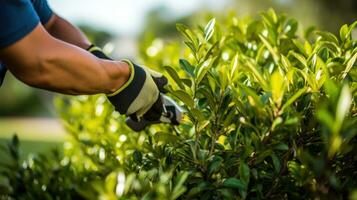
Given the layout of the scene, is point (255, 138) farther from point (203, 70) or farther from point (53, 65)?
point (53, 65)

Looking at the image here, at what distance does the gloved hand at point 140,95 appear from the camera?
7.27ft

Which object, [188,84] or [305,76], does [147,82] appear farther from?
[305,76]

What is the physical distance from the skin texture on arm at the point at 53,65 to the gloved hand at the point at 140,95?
186 mm

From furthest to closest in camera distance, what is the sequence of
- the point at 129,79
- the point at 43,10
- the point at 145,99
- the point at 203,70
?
1. the point at 43,10
2. the point at 145,99
3. the point at 129,79
4. the point at 203,70

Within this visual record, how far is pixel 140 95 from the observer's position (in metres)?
2.27

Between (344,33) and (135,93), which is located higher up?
(344,33)

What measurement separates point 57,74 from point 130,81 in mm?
427

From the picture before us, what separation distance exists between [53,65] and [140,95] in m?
0.53

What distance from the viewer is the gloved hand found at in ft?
7.27

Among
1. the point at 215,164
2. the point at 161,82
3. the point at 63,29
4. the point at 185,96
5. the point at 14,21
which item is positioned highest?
the point at 14,21

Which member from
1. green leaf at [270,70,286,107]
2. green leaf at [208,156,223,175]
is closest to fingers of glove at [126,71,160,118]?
green leaf at [208,156,223,175]

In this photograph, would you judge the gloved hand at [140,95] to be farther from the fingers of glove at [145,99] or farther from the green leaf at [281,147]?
the green leaf at [281,147]

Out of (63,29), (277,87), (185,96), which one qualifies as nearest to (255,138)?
(277,87)

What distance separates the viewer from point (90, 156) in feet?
9.20
